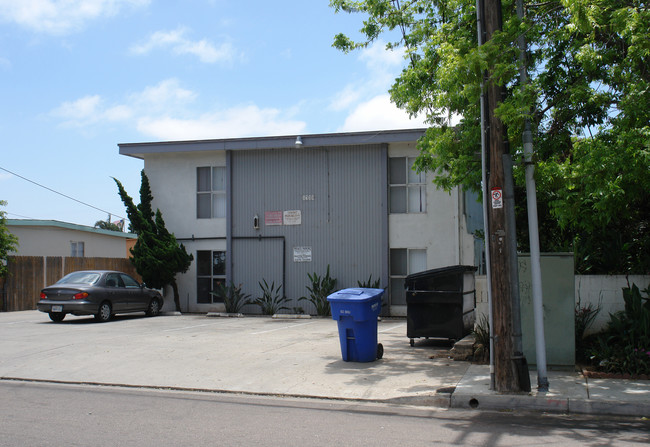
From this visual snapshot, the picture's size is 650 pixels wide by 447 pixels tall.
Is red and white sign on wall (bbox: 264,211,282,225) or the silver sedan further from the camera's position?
red and white sign on wall (bbox: 264,211,282,225)

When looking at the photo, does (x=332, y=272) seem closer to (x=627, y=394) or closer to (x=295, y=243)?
(x=295, y=243)

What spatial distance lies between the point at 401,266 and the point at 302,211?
358 cm

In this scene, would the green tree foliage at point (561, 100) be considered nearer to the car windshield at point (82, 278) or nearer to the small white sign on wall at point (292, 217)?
the small white sign on wall at point (292, 217)

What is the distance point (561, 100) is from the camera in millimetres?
9055

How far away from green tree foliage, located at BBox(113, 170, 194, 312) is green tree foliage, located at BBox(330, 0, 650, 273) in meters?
9.85

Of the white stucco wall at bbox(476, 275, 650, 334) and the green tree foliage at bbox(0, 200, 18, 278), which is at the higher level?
the green tree foliage at bbox(0, 200, 18, 278)

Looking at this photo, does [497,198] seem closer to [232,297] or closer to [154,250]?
[232,297]

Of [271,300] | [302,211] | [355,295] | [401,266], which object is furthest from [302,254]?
[355,295]

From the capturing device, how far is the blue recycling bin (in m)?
10.1

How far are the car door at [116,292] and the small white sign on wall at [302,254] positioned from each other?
5286 millimetres

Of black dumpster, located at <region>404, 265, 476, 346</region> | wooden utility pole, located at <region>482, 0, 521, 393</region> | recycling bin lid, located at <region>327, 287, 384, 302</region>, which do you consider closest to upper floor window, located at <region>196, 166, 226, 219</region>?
black dumpster, located at <region>404, 265, 476, 346</region>

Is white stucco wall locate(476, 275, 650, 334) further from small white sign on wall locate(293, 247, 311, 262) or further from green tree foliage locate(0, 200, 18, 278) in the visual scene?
green tree foliage locate(0, 200, 18, 278)

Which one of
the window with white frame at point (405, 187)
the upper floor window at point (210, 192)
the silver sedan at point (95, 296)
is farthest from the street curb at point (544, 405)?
the upper floor window at point (210, 192)

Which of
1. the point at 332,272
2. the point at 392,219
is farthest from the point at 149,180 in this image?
the point at 392,219
